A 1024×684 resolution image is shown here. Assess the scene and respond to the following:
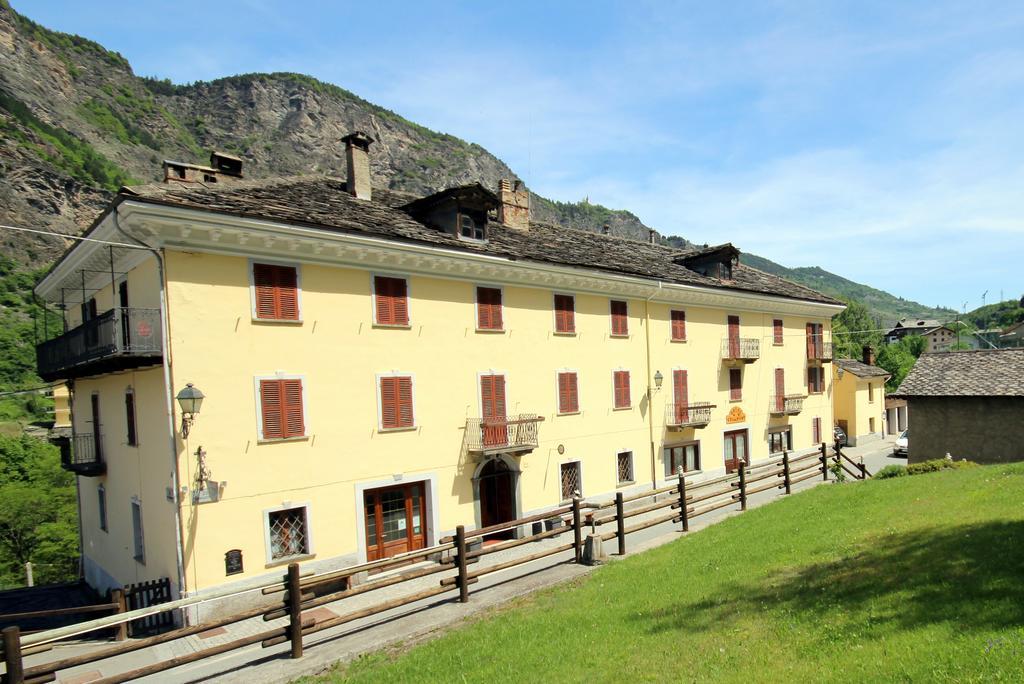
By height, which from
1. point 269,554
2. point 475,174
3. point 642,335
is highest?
point 475,174

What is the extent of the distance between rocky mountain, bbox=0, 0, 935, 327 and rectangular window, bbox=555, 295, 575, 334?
167 feet

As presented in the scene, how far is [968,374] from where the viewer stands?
925 inches

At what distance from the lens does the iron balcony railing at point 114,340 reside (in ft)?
44.3

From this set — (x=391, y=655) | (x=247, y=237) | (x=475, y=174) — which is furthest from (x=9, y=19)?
(x=391, y=655)

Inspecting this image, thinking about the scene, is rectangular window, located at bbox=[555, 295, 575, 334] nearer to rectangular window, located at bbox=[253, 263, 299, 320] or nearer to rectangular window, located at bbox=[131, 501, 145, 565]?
rectangular window, located at bbox=[253, 263, 299, 320]

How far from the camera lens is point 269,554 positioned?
14586 mm

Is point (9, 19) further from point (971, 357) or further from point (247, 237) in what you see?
point (971, 357)

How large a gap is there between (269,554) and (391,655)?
7178 millimetres

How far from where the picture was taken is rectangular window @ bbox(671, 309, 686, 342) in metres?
25.5

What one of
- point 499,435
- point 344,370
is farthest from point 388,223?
point 499,435

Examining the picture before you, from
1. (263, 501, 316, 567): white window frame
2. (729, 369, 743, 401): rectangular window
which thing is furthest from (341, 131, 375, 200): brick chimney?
(729, 369, 743, 401): rectangular window

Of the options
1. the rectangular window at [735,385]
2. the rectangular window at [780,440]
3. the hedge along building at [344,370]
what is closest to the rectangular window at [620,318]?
the hedge along building at [344,370]

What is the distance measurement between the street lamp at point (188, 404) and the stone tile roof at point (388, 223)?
14.2 ft

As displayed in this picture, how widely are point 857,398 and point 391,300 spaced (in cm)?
3667
